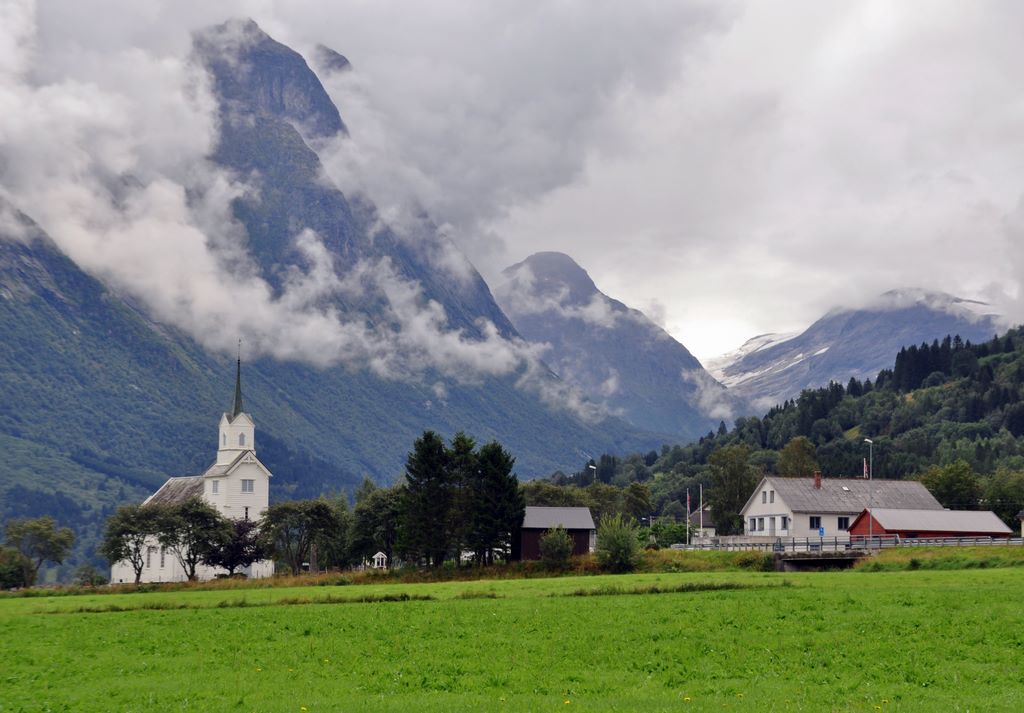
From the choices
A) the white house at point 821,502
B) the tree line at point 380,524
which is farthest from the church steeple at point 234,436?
the white house at point 821,502

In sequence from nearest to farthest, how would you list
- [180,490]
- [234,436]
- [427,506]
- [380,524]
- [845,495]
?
[427,506], [380,524], [845,495], [180,490], [234,436]

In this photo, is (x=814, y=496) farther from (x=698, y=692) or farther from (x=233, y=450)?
(x=698, y=692)

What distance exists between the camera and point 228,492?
14150 centimetres

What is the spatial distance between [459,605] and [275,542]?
2856 inches

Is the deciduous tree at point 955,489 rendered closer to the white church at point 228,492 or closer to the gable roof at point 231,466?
the white church at point 228,492

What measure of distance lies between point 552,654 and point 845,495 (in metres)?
91.3

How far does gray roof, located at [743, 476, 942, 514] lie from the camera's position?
11906 cm

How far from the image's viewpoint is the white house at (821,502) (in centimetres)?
11819

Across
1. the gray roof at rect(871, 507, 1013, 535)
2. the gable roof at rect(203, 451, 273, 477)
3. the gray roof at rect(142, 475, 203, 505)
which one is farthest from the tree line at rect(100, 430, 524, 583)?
the gray roof at rect(871, 507, 1013, 535)

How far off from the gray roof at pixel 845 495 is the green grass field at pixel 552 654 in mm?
64361

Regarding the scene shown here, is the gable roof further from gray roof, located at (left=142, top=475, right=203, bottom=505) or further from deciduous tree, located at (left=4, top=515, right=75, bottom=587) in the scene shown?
deciduous tree, located at (left=4, top=515, right=75, bottom=587)

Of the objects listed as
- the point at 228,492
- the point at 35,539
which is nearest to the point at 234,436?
the point at 228,492

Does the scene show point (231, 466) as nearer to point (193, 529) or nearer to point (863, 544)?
point (193, 529)

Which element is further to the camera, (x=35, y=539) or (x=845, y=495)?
(x=35, y=539)
